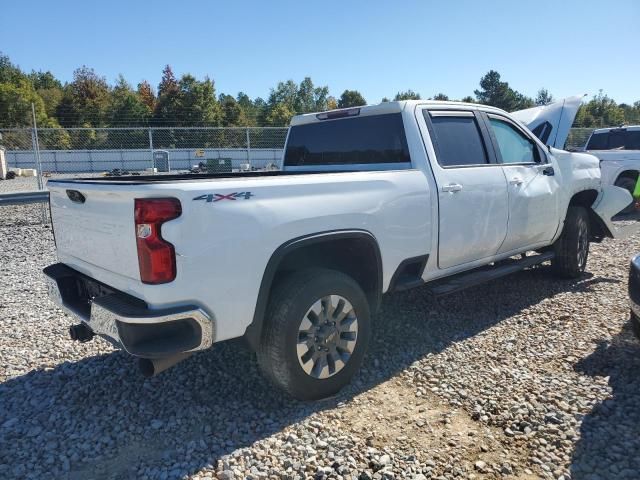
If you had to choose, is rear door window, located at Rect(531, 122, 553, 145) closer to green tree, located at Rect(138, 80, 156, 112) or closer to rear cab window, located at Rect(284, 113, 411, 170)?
rear cab window, located at Rect(284, 113, 411, 170)

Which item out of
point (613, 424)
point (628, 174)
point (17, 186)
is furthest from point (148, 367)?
point (17, 186)

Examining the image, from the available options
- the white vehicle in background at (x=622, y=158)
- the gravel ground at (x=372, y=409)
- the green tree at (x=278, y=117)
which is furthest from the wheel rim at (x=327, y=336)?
the green tree at (x=278, y=117)

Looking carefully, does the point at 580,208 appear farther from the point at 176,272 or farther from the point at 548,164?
the point at 176,272

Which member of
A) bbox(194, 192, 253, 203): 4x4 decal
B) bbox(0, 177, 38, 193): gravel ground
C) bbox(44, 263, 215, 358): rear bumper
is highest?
bbox(194, 192, 253, 203): 4x4 decal

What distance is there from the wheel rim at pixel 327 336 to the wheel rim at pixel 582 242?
3801mm

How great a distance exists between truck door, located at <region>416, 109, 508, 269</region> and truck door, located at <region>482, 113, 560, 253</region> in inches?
6.7

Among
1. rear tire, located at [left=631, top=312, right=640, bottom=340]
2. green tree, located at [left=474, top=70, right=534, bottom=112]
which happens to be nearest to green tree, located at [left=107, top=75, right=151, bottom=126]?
rear tire, located at [left=631, top=312, right=640, bottom=340]

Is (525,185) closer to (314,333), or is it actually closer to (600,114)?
(314,333)

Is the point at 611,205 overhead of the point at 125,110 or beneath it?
beneath

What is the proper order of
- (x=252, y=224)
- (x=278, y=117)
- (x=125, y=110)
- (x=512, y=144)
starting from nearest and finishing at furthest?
(x=252, y=224) → (x=512, y=144) → (x=125, y=110) → (x=278, y=117)

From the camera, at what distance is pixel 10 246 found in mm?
8578

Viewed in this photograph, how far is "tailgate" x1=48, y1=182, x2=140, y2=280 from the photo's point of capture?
2.69 meters

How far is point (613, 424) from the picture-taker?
300 cm

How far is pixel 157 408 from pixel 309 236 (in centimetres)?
158
